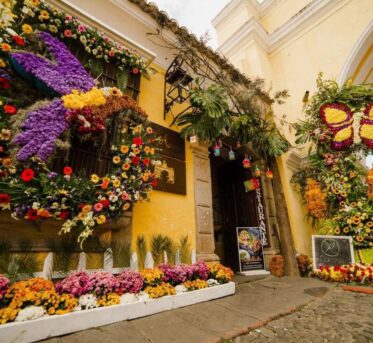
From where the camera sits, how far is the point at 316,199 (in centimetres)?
607

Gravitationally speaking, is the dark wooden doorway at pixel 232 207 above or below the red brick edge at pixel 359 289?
above

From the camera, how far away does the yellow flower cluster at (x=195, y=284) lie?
289cm

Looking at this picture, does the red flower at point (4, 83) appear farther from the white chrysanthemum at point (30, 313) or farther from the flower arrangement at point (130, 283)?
the flower arrangement at point (130, 283)

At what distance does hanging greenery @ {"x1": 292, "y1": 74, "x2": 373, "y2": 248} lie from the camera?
18.0 feet

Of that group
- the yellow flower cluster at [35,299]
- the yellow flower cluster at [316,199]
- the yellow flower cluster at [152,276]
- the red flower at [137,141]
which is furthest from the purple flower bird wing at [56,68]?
the yellow flower cluster at [316,199]

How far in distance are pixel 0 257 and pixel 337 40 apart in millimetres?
10415

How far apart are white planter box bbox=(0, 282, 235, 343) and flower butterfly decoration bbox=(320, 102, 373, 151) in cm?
Result: 548

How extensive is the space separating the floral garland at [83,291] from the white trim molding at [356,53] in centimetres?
784

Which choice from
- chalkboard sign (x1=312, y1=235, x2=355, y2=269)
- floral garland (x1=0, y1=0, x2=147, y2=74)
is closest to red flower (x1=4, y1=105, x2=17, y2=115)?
floral garland (x1=0, y1=0, x2=147, y2=74)

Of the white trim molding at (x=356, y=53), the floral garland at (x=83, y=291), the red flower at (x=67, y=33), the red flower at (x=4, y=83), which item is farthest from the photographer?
the white trim molding at (x=356, y=53)

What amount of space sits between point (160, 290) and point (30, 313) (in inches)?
49.1

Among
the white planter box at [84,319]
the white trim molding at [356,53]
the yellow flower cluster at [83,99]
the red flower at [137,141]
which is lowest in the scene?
the white planter box at [84,319]

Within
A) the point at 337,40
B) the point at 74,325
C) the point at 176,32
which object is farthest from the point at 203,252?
the point at 337,40

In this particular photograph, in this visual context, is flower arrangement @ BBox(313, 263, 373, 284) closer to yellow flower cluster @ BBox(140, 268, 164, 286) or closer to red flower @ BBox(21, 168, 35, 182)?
yellow flower cluster @ BBox(140, 268, 164, 286)
